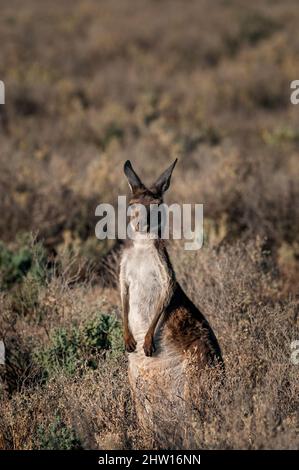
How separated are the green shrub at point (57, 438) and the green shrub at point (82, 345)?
88cm

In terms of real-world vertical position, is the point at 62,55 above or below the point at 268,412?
above

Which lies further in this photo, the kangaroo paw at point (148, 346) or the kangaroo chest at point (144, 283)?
the kangaroo chest at point (144, 283)

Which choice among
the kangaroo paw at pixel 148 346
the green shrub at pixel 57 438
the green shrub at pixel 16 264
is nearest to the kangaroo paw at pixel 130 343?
the kangaroo paw at pixel 148 346

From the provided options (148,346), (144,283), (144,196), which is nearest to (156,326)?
(148,346)

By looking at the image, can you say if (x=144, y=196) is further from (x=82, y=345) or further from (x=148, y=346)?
(x=82, y=345)

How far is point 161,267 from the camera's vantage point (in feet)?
15.7

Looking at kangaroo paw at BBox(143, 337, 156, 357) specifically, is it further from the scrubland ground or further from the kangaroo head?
the kangaroo head

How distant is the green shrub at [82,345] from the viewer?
5.67m

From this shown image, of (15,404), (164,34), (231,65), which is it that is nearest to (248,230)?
(15,404)

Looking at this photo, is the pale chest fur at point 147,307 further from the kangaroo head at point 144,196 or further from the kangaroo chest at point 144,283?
the kangaroo head at point 144,196

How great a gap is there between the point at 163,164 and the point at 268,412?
8.93 metres

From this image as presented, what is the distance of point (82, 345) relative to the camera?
5.89m

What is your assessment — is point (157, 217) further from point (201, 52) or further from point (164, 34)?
point (164, 34)

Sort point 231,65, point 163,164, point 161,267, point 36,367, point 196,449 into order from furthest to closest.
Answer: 1. point 231,65
2. point 163,164
3. point 36,367
4. point 161,267
5. point 196,449
